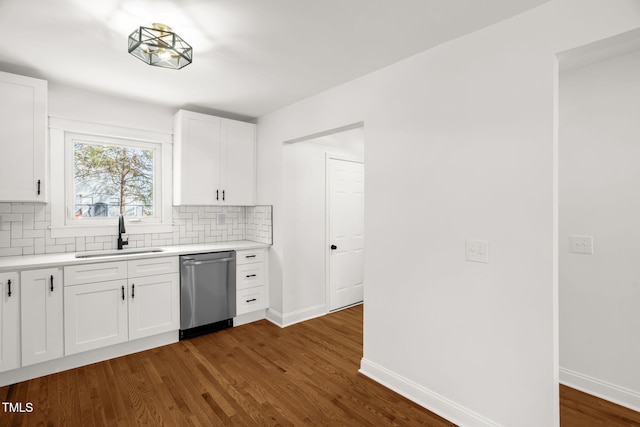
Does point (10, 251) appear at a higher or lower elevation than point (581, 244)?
lower

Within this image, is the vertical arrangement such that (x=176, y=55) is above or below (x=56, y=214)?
above

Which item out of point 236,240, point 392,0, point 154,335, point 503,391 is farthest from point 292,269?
point 392,0

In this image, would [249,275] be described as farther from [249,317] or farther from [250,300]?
[249,317]

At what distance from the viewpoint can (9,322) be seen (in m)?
2.47

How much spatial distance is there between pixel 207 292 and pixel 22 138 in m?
2.15

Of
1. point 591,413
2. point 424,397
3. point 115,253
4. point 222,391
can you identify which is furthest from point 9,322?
point 591,413

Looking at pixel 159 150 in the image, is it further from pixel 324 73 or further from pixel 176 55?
pixel 324 73

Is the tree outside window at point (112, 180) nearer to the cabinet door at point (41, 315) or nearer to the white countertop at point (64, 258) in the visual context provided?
the white countertop at point (64, 258)

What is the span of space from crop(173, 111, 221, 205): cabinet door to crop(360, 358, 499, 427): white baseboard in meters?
2.55

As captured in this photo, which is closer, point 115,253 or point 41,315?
point 41,315

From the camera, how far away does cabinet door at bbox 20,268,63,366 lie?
8.31ft

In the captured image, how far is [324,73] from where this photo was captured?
109 inches

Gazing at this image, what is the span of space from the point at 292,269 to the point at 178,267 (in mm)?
1272

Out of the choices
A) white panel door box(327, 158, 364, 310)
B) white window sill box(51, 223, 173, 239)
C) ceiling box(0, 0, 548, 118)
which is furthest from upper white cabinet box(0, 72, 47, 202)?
white panel door box(327, 158, 364, 310)
